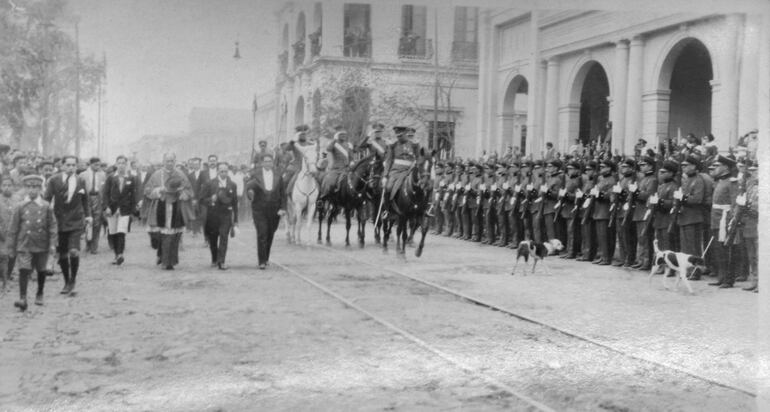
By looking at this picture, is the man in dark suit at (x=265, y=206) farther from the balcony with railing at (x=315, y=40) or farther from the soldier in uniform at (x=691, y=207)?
the soldier in uniform at (x=691, y=207)

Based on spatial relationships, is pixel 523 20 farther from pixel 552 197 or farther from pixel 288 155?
pixel 552 197

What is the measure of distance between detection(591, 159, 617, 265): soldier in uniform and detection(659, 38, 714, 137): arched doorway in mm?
2505

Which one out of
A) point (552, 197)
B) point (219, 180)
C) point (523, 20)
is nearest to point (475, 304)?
point (523, 20)

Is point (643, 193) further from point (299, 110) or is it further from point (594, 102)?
point (299, 110)

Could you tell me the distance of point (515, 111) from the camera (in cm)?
929

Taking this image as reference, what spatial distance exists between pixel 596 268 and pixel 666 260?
98.1 inches

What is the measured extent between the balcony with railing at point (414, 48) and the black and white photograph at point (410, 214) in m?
0.03

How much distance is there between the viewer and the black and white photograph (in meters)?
5.86

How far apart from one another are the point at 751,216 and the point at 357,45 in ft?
13.6

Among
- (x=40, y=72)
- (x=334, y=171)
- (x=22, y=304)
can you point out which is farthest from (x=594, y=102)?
(x=334, y=171)

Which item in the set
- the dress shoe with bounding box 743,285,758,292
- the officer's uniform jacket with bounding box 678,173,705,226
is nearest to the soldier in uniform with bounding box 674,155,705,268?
the officer's uniform jacket with bounding box 678,173,705,226

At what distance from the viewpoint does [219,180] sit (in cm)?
1070

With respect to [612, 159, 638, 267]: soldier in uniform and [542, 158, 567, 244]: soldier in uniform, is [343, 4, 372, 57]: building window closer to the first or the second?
[612, 159, 638, 267]: soldier in uniform

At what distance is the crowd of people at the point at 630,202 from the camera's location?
8.95m
